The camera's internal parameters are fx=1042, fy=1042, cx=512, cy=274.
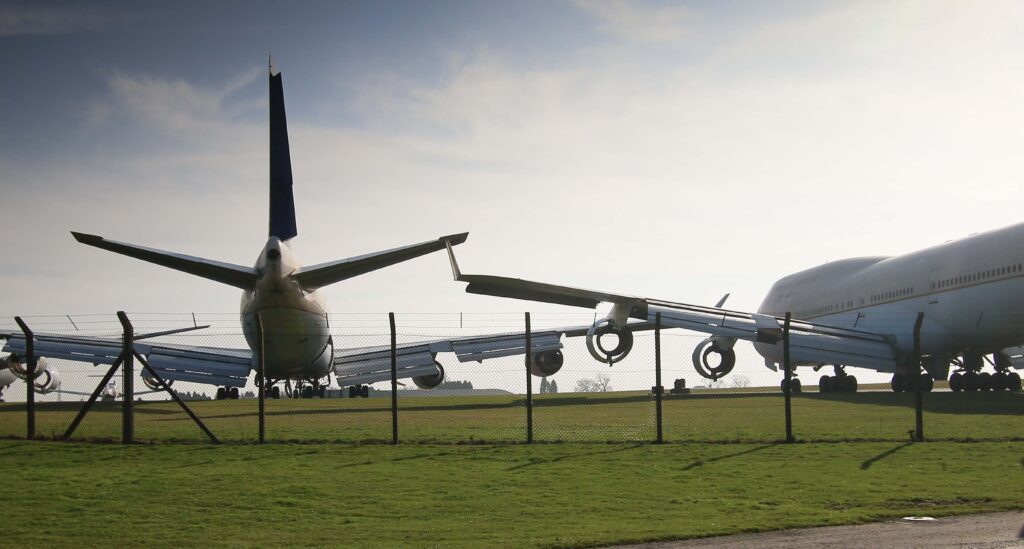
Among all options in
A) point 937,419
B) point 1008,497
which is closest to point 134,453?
point 1008,497

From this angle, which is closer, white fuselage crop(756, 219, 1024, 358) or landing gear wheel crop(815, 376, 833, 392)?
white fuselage crop(756, 219, 1024, 358)

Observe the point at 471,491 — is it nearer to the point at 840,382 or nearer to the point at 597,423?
the point at 597,423

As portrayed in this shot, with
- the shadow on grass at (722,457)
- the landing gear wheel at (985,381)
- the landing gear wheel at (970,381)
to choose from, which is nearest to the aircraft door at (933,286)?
the landing gear wheel at (970,381)

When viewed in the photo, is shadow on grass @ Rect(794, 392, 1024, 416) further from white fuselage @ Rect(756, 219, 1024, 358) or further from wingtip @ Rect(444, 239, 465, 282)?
wingtip @ Rect(444, 239, 465, 282)

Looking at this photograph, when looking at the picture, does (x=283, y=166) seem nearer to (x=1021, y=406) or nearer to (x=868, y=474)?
(x=1021, y=406)

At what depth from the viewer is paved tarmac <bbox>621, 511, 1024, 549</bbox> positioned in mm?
8961

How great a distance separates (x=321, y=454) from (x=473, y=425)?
264 inches

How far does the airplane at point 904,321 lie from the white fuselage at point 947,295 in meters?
0.04

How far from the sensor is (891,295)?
4191 centimetres

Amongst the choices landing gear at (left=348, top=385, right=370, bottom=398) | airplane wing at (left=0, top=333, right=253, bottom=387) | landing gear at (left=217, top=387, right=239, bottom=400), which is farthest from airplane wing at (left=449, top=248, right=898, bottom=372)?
landing gear at (left=217, top=387, right=239, bottom=400)

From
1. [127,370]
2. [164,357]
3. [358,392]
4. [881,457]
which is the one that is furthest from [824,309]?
[127,370]

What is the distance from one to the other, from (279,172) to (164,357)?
8.34 metres

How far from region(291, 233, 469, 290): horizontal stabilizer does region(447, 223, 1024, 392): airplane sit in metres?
3.44

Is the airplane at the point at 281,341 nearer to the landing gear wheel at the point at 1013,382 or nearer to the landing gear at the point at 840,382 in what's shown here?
the landing gear at the point at 840,382
